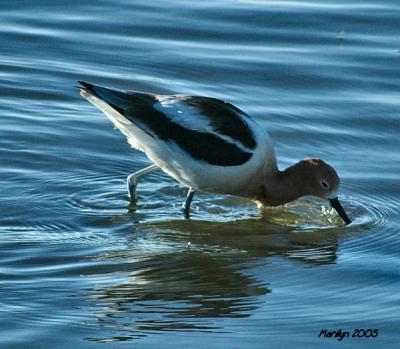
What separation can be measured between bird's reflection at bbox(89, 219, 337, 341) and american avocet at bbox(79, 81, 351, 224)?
1.11 ft

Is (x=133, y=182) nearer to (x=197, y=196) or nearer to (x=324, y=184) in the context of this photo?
(x=197, y=196)

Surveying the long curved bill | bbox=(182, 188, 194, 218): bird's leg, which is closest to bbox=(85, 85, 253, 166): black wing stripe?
bbox=(182, 188, 194, 218): bird's leg

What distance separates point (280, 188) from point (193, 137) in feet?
2.48

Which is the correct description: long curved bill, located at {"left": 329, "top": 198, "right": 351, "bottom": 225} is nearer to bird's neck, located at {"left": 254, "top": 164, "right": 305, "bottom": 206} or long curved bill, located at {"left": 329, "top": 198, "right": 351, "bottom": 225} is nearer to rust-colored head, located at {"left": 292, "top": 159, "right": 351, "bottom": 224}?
rust-colored head, located at {"left": 292, "top": 159, "right": 351, "bottom": 224}

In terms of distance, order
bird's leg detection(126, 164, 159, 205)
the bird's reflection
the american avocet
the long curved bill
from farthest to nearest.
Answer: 1. bird's leg detection(126, 164, 159, 205)
2. the american avocet
3. the long curved bill
4. the bird's reflection

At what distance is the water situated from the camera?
21.5ft

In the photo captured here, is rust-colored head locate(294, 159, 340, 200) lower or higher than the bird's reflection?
higher

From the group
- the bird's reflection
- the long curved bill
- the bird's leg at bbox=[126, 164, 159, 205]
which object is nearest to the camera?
the bird's reflection

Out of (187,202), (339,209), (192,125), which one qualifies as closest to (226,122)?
(192,125)

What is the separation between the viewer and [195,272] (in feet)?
24.2

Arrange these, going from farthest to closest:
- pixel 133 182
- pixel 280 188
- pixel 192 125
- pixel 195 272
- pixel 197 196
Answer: pixel 197 196
pixel 280 188
pixel 133 182
pixel 192 125
pixel 195 272

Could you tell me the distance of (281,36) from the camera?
40.0ft

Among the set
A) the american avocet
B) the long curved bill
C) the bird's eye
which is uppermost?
the american avocet

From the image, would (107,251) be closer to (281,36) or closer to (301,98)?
(301,98)
